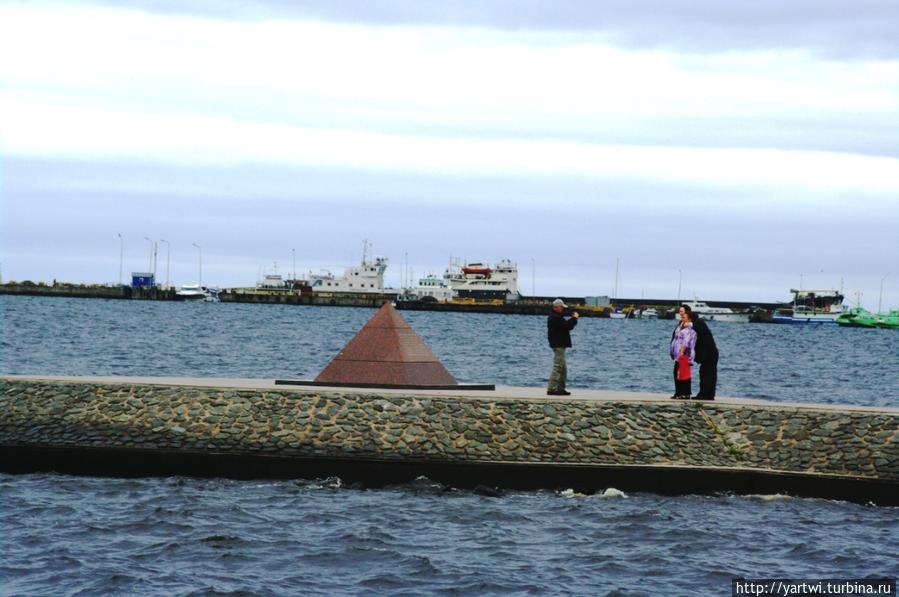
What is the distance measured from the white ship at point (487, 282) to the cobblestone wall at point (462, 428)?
157 m

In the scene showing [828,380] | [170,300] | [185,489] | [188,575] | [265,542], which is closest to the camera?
[188,575]

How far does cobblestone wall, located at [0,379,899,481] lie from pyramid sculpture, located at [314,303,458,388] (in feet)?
5.90

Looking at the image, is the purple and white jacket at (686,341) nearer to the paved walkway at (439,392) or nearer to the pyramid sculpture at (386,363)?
the paved walkway at (439,392)

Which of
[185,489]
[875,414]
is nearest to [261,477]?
[185,489]

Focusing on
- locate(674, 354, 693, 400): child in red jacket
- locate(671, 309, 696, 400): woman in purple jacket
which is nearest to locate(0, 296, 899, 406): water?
locate(674, 354, 693, 400): child in red jacket

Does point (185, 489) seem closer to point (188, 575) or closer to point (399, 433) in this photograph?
point (399, 433)

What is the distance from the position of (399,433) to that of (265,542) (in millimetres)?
4330

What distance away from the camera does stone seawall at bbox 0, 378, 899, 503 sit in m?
20.1

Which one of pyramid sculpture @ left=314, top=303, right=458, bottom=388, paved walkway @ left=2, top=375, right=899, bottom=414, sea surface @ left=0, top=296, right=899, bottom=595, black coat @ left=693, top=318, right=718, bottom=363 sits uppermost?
black coat @ left=693, top=318, right=718, bottom=363

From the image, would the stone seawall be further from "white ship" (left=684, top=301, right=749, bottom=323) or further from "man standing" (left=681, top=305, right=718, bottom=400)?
"white ship" (left=684, top=301, right=749, bottom=323)

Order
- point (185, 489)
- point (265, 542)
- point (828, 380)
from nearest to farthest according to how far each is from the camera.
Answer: point (265, 542) → point (185, 489) → point (828, 380)

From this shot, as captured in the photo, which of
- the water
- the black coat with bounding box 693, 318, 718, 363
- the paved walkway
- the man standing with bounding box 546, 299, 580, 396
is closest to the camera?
the paved walkway

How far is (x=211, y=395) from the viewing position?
70.5 ft

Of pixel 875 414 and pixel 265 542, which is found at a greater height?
pixel 875 414
